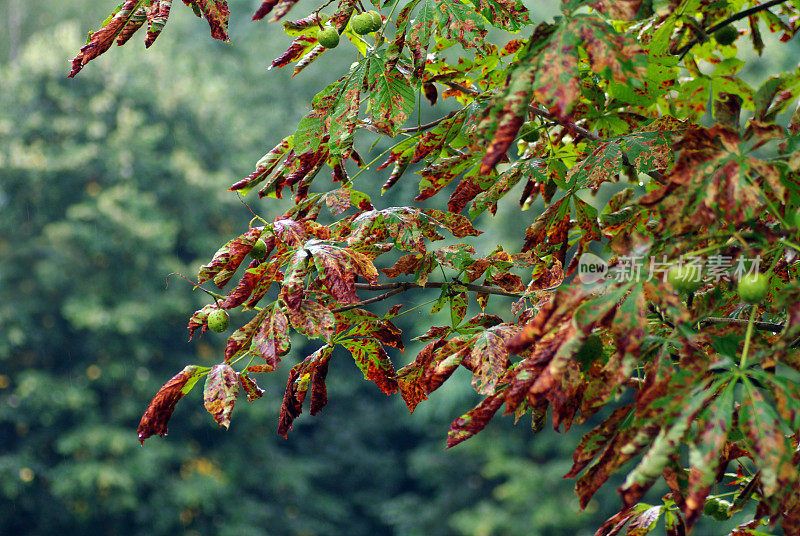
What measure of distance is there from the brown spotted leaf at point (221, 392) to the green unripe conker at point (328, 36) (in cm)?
40

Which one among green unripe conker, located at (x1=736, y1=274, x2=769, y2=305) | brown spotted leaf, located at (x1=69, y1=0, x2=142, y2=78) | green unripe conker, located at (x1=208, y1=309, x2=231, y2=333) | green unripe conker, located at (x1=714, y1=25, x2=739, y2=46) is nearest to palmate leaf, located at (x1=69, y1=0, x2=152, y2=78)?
brown spotted leaf, located at (x1=69, y1=0, x2=142, y2=78)

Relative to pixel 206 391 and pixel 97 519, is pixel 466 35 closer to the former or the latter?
pixel 206 391

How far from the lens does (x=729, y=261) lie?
68cm

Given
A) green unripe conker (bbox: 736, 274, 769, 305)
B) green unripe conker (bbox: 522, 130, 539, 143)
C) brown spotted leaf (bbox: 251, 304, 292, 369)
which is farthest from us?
green unripe conker (bbox: 522, 130, 539, 143)

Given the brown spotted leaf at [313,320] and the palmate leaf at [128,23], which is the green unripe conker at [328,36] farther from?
the brown spotted leaf at [313,320]

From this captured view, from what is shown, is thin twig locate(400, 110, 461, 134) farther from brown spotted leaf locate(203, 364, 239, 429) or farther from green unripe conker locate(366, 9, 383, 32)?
brown spotted leaf locate(203, 364, 239, 429)

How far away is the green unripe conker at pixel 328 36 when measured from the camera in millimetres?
906

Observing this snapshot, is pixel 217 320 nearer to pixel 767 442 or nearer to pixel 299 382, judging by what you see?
pixel 299 382

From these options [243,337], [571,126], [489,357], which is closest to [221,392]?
[243,337]

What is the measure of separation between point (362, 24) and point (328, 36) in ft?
0.15

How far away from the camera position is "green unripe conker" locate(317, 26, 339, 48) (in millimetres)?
906

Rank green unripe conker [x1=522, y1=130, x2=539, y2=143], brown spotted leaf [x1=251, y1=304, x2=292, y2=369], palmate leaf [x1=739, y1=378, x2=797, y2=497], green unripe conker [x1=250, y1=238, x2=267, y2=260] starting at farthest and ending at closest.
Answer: green unripe conker [x1=522, y1=130, x2=539, y2=143]
green unripe conker [x1=250, y1=238, x2=267, y2=260]
brown spotted leaf [x1=251, y1=304, x2=292, y2=369]
palmate leaf [x1=739, y1=378, x2=797, y2=497]

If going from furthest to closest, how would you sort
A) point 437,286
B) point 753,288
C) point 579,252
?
point 579,252 → point 437,286 → point 753,288

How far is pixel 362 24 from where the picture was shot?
90 centimetres
